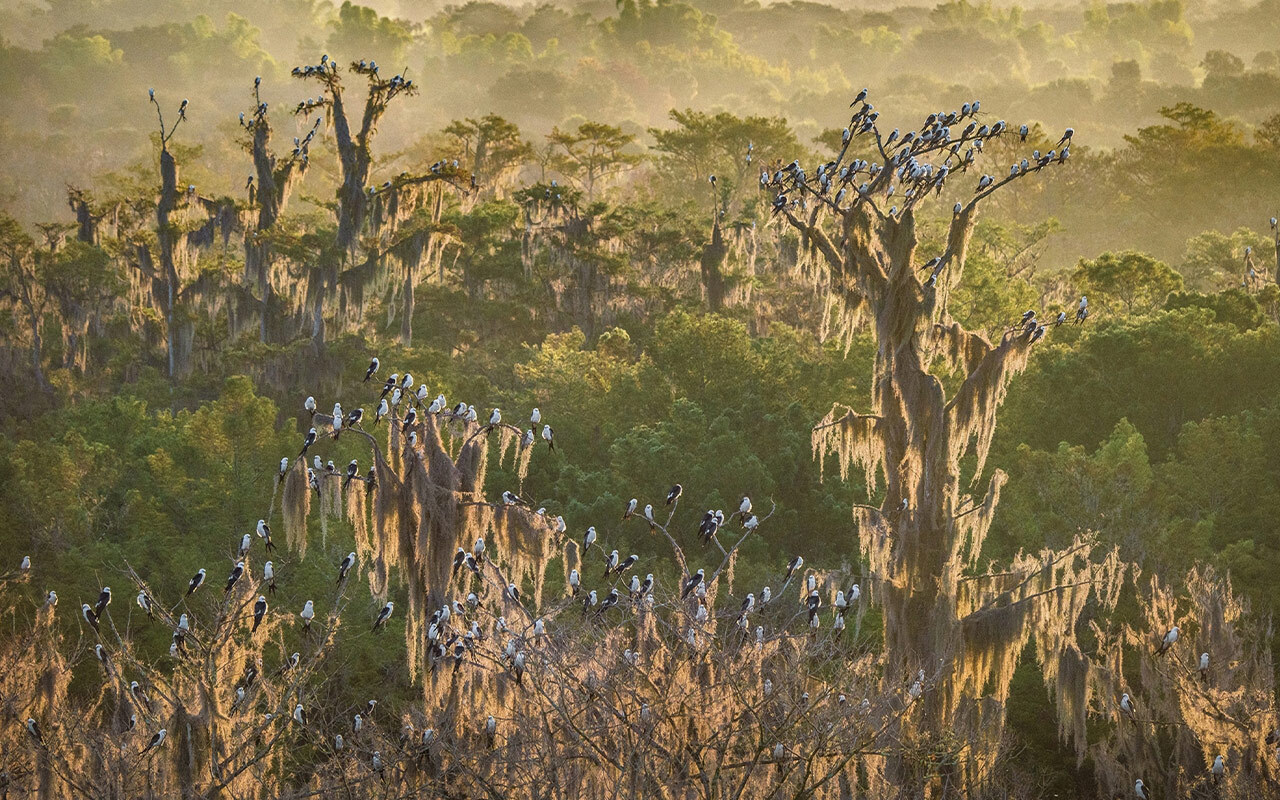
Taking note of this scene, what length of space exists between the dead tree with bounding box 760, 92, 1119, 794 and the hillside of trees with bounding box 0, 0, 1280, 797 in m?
0.06

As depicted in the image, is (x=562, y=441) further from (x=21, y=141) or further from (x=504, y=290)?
(x=21, y=141)

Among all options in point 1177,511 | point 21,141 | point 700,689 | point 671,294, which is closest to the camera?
point 700,689

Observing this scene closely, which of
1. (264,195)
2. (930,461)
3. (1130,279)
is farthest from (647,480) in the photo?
(1130,279)

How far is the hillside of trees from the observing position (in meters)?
12.3

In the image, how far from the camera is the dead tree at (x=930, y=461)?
15.3 m

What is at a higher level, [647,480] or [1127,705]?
[1127,705]

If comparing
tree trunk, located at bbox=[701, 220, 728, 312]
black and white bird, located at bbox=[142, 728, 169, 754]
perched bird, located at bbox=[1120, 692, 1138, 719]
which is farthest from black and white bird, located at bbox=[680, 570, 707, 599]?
tree trunk, located at bbox=[701, 220, 728, 312]

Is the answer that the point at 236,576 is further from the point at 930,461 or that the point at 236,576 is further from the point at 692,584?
the point at 930,461

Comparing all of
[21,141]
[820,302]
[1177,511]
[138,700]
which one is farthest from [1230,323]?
[21,141]

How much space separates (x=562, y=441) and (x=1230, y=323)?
15.5m

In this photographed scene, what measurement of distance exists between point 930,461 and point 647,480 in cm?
1132

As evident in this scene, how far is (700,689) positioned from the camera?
1040 centimetres

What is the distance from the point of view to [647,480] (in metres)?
26.5

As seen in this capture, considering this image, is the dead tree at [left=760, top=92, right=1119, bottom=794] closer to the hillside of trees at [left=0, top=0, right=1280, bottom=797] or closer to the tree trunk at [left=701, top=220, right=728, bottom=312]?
the hillside of trees at [left=0, top=0, right=1280, bottom=797]
